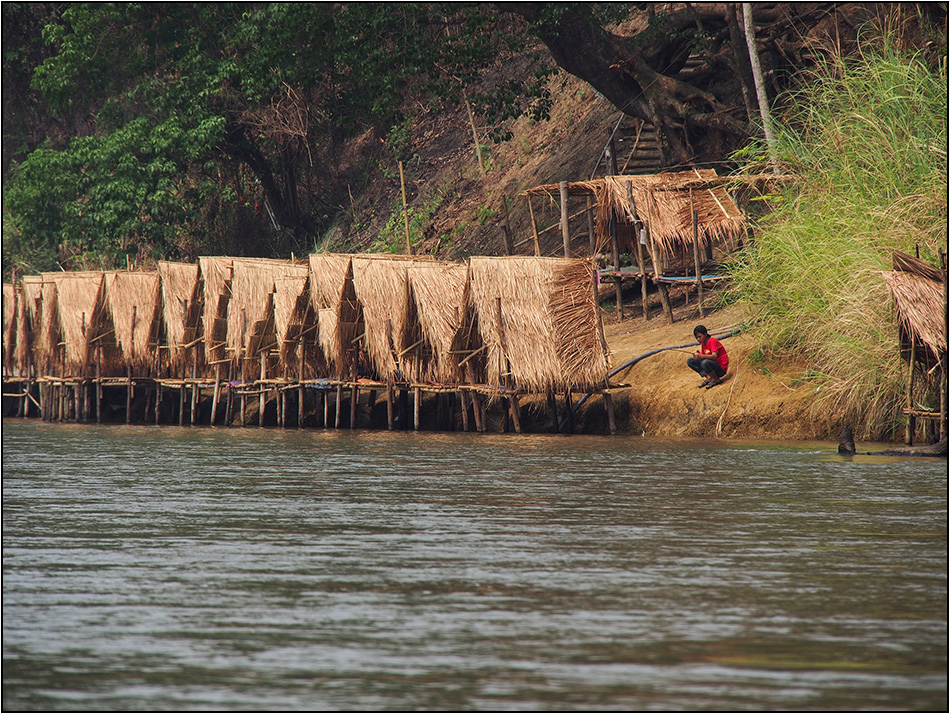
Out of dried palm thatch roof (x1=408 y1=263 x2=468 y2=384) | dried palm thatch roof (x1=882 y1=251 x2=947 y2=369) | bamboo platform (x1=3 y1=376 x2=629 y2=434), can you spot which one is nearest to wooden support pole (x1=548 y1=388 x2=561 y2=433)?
bamboo platform (x1=3 y1=376 x2=629 y2=434)

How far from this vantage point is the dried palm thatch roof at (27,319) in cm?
2850

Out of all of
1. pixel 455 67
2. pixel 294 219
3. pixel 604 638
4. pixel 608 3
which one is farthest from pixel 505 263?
pixel 294 219

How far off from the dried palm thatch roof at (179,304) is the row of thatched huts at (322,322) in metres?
0.02

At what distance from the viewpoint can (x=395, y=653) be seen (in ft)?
17.6

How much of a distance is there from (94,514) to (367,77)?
15.3 meters

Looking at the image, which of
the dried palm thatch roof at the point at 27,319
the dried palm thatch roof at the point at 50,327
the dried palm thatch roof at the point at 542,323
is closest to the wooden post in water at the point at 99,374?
the dried palm thatch roof at the point at 50,327

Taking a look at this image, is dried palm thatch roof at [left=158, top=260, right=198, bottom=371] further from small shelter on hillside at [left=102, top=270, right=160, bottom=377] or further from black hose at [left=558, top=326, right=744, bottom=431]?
black hose at [left=558, top=326, right=744, bottom=431]

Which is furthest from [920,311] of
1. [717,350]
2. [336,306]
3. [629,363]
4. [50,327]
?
[50,327]

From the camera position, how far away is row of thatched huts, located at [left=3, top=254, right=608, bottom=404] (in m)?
17.8

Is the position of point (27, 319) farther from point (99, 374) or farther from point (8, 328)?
point (99, 374)

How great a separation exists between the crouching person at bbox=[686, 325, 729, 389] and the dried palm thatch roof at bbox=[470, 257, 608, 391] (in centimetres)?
120

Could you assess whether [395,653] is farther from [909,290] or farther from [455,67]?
[455,67]

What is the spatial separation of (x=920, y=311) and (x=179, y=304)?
1553 centimetres

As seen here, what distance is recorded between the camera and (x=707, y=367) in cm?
1706
